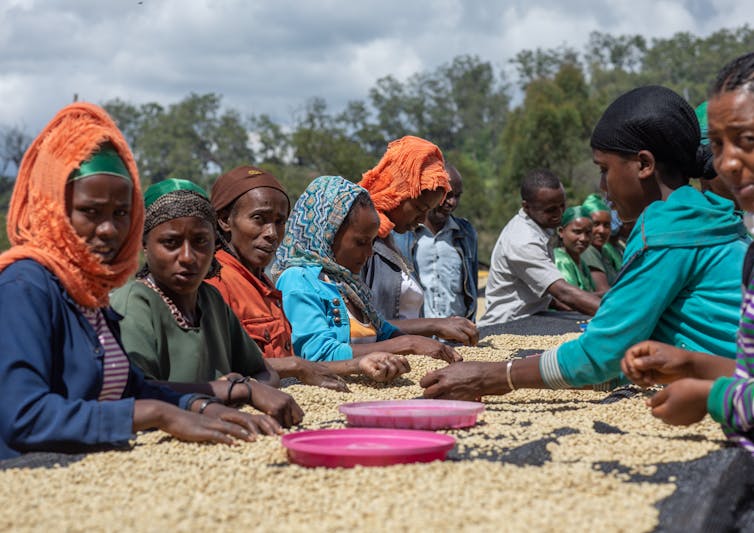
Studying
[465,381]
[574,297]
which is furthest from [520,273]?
[465,381]

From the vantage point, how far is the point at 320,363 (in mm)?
4289

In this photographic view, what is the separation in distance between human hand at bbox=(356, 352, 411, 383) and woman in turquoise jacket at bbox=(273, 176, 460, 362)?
1.22 feet

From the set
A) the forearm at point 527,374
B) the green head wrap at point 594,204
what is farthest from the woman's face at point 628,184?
Answer: the green head wrap at point 594,204

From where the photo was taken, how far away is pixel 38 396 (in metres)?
2.63

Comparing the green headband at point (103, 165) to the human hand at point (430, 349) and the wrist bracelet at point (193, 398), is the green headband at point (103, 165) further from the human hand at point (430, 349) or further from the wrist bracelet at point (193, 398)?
the human hand at point (430, 349)

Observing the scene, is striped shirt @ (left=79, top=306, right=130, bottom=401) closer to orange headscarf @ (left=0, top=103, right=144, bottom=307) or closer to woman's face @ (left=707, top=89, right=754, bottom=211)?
orange headscarf @ (left=0, top=103, right=144, bottom=307)

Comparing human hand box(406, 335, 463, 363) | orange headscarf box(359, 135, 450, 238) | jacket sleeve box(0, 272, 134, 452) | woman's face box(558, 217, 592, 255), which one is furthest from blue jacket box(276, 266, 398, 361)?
woman's face box(558, 217, 592, 255)

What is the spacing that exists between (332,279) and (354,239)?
0.25m

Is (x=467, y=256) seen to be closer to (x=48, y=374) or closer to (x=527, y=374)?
(x=527, y=374)

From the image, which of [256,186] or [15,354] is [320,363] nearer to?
[256,186]

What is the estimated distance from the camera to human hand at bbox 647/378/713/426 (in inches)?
105

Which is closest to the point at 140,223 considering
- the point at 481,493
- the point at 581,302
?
the point at 481,493

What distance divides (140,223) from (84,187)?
0.86ft

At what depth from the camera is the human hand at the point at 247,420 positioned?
116 inches
